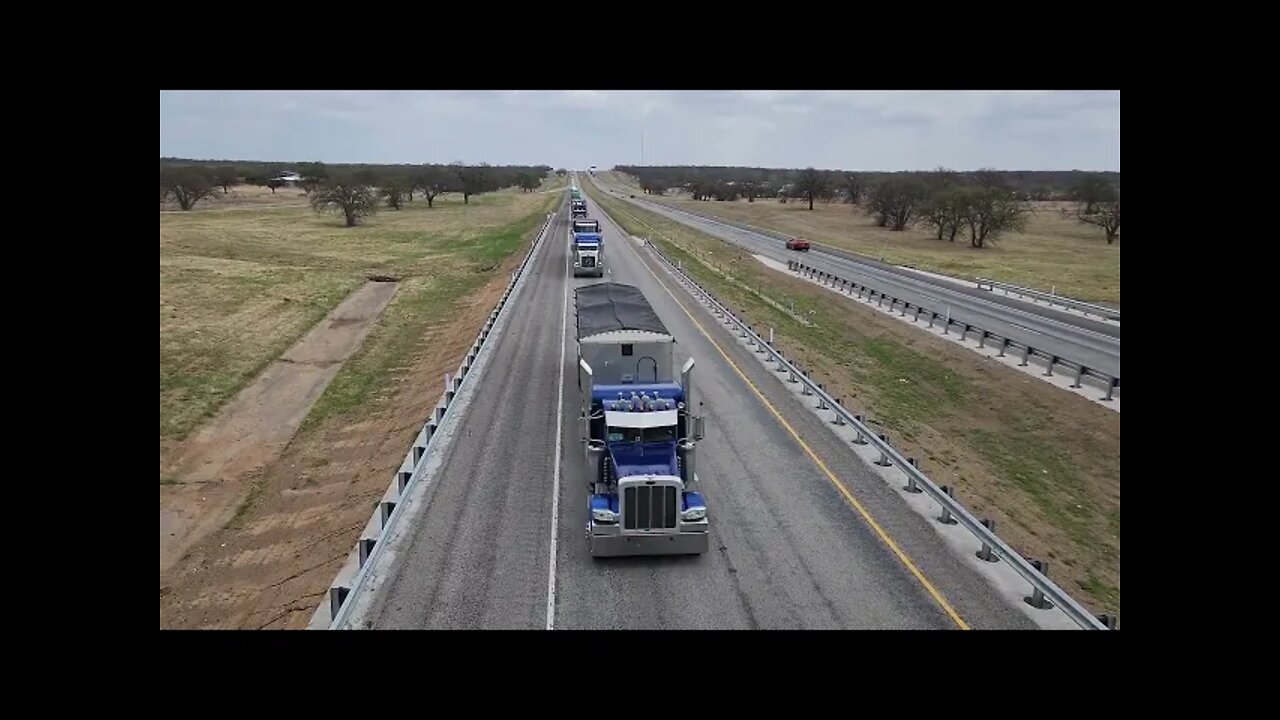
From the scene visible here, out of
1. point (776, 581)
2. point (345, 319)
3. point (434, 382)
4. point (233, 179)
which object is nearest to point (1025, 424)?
point (776, 581)

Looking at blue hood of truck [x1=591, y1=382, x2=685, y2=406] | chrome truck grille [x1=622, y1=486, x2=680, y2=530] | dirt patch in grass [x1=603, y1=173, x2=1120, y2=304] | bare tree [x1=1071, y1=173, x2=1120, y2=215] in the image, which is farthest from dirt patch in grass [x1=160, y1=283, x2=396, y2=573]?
bare tree [x1=1071, y1=173, x2=1120, y2=215]

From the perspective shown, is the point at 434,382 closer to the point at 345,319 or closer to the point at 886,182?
the point at 345,319

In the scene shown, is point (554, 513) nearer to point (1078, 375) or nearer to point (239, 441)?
point (239, 441)

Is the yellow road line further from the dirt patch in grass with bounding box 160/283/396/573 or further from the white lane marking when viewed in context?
the dirt patch in grass with bounding box 160/283/396/573

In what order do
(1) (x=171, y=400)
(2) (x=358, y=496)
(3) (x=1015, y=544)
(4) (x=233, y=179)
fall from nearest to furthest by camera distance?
(3) (x=1015, y=544)
(2) (x=358, y=496)
(1) (x=171, y=400)
(4) (x=233, y=179)

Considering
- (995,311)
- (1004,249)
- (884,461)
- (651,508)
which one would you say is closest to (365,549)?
(651,508)

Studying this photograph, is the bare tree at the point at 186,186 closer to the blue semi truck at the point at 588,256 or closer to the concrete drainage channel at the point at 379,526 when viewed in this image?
the blue semi truck at the point at 588,256
